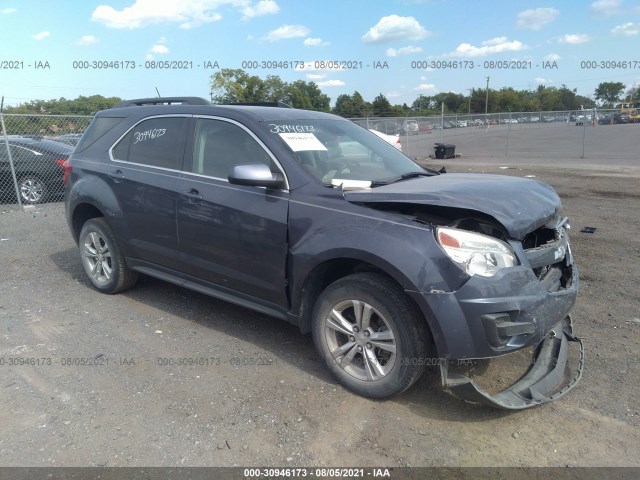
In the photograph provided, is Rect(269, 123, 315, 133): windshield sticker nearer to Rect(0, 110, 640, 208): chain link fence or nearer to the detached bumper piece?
the detached bumper piece

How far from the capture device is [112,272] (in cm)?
512

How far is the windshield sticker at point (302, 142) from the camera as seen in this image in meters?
3.84

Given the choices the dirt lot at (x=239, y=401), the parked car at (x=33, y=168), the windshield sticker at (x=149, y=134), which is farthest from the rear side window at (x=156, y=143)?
the parked car at (x=33, y=168)

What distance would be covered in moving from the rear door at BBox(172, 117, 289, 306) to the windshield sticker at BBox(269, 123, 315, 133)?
174mm

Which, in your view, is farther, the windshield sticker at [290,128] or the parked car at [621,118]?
the parked car at [621,118]

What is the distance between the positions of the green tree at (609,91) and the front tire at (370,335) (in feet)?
381

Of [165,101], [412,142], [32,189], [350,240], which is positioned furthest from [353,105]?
[350,240]

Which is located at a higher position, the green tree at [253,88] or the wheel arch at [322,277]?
the green tree at [253,88]

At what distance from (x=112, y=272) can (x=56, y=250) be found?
2.63 metres

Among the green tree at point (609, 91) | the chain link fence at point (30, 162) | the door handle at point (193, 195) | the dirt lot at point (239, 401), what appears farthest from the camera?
the green tree at point (609, 91)

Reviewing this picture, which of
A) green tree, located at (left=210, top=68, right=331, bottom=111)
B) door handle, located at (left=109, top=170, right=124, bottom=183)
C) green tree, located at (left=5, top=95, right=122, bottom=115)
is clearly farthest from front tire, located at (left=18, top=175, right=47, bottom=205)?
green tree, located at (left=210, top=68, right=331, bottom=111)

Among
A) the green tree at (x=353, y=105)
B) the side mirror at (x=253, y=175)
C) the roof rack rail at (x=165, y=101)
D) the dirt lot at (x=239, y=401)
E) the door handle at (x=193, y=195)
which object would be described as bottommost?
the dirt lot at (x=239, y=401)

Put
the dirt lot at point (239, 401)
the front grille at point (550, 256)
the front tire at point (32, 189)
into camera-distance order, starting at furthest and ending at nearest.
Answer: the front tire at point (32, 189) < the front grille at point (550, 256) < the dirt lot at point (239, 401)

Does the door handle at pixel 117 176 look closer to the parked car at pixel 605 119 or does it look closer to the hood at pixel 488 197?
the hood at pixel 488 197
